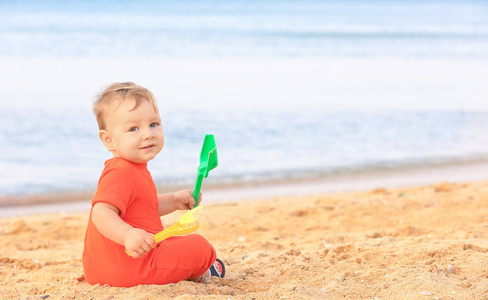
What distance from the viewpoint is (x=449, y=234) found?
380 cm

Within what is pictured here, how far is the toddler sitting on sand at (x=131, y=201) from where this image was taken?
2.53 m

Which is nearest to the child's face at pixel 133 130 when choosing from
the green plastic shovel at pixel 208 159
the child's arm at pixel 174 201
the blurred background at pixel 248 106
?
the green plastic shovel at pixel 208 159

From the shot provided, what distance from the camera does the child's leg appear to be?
2594 mm

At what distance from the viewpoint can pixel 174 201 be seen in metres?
2.92

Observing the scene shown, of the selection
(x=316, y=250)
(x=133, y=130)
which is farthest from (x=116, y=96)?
(x=316, y=250)

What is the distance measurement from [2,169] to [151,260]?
463 centimetres

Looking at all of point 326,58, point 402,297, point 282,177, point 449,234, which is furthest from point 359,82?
point 402,297

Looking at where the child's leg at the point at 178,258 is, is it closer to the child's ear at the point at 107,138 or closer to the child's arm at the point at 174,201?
the child's arm at the point at 174,201

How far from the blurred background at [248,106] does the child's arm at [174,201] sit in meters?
3.42

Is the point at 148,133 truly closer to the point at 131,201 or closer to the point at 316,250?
the point at 131,201

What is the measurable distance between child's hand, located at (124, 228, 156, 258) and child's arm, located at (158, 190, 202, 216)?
50cm

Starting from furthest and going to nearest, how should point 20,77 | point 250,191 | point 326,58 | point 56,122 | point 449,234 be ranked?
point 326,58
point 20,77
point 56,122
point 250,191
point 449,234

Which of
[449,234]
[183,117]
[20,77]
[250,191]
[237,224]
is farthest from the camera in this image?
[20,77]

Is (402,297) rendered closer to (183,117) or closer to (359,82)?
(183,117)
